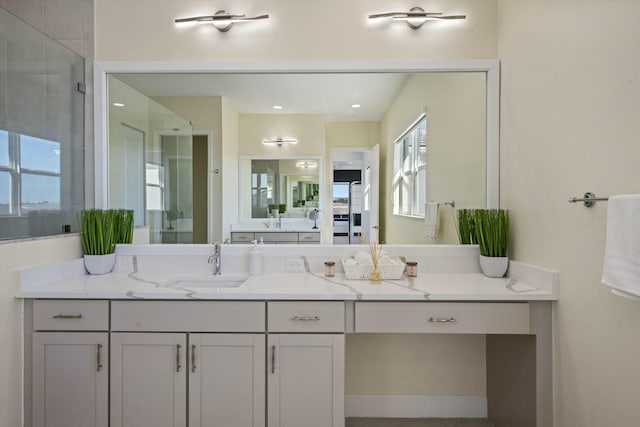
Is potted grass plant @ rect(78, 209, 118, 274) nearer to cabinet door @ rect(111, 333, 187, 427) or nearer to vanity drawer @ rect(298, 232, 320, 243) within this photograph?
cabinet door @ rect(111, 333, 187, 427)

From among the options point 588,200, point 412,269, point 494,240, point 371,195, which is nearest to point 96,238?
point 371,195

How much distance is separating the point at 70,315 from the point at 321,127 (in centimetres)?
164

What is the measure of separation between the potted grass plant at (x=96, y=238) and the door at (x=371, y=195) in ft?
4.85

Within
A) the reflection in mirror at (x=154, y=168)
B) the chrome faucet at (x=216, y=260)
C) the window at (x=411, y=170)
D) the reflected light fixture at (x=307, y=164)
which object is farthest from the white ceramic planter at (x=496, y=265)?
the reflection in mirror at (x=154, y=168)

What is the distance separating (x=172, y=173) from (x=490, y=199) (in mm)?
1933

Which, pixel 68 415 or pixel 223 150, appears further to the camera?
pixel 223 150

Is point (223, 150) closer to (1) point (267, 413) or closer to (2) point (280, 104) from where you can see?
(2) point (280, 104)

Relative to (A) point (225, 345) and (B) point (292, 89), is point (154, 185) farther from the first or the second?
(A) point (225, 345)

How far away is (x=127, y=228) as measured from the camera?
85.3 inches

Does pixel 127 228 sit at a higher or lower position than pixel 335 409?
higher

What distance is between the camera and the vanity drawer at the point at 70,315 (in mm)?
1653

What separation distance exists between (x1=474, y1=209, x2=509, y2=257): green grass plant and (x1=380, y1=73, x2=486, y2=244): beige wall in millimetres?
177

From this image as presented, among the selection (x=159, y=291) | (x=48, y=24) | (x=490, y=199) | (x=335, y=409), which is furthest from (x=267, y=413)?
(x=48, y=24)

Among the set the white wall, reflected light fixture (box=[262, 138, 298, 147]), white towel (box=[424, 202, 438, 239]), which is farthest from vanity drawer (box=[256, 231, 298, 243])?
the white wall
